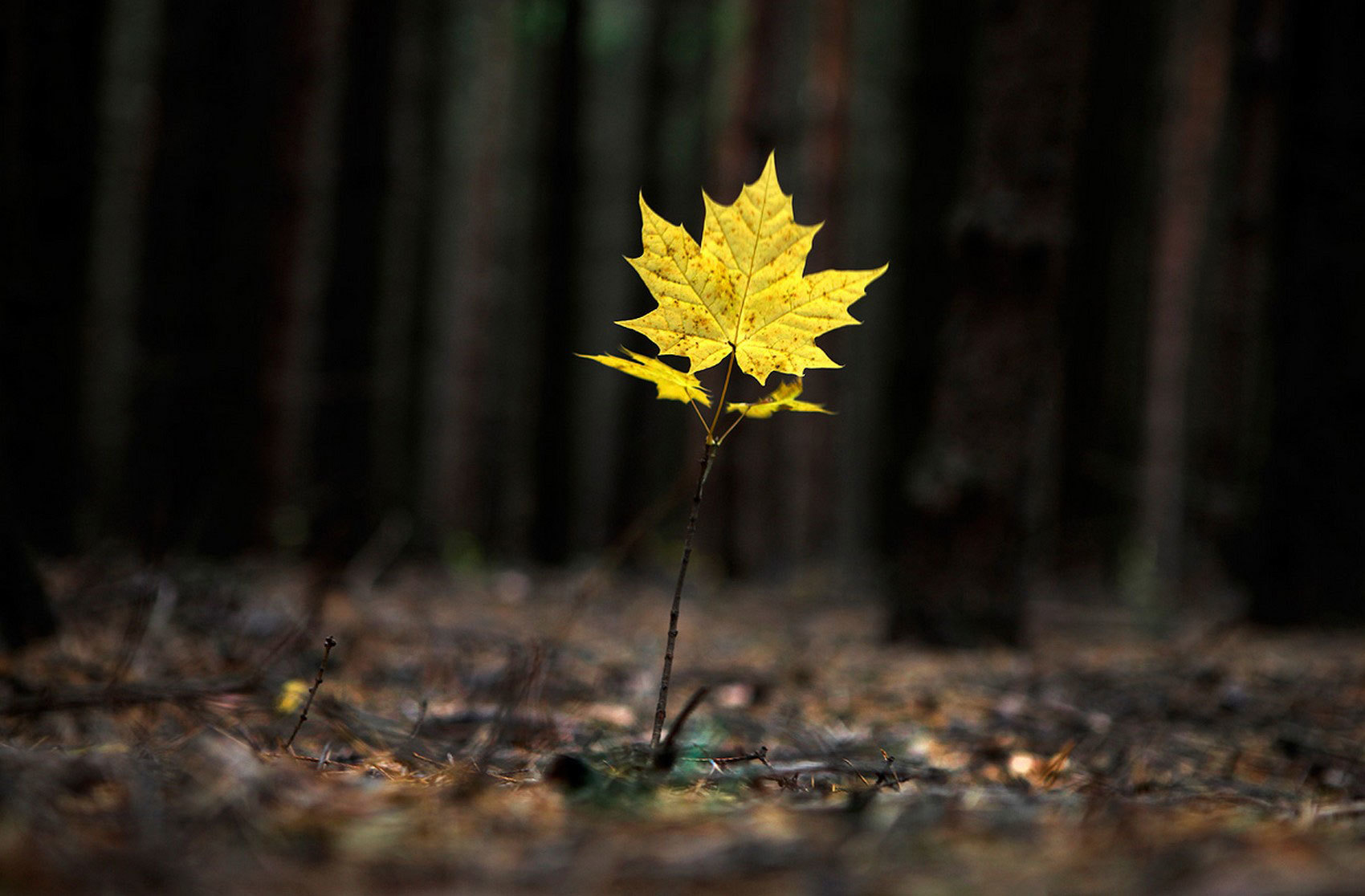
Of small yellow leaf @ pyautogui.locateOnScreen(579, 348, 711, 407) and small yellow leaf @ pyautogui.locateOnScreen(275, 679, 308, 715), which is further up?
small yellow leaf @ pyautogui.locateOnScreen(579, 348, 711, 407)

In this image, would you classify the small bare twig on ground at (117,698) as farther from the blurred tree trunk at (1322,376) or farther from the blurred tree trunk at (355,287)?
the blurred tree trunk at (355,287)

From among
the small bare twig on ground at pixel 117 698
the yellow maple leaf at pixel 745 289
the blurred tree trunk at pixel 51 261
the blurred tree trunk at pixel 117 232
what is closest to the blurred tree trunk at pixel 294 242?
the blurred tree trunk at pixel 51 261

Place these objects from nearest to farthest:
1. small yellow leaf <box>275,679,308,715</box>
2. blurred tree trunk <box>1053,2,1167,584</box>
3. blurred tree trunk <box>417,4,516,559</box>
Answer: small yellow leaf <box>275,679,308,715</box> → blurred tree trunk <box>417,4,516,559</box> → blurred tree trunk <box>1053,2,1167,584</box>

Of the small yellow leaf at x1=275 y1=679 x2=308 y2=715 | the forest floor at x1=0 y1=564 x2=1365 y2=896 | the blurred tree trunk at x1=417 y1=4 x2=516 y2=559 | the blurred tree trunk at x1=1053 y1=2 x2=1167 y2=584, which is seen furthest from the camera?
the blurred tree trunk at x1=1053 y1=2 x2=1167 y2=584

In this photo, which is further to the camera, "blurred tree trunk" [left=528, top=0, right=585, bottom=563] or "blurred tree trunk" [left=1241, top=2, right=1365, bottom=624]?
"blurred tree trunk" [left=528, top=0, right=585, bottom=563]

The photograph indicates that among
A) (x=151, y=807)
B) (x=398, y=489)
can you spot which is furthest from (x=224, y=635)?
(x=398, y=489)

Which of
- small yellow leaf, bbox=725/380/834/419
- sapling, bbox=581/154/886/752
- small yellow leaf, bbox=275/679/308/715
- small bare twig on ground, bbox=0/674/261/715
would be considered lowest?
small yellow leaf, bbox=275/679/308/715

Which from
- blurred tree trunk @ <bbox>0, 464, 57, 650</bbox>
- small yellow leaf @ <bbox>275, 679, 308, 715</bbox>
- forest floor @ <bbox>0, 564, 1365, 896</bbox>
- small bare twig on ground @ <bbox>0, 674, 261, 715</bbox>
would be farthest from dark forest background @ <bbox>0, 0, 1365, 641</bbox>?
small bare twig on ground @ <bbox>0, 674, 261, 715</bbox>

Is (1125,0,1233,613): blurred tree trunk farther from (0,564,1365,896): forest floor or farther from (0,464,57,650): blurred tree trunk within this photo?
(0,464,57,650): blurred tree trunk
